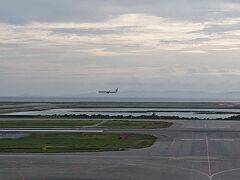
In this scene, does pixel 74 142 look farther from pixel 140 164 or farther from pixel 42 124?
pixel 42 124

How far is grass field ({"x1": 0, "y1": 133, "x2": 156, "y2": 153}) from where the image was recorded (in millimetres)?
46781

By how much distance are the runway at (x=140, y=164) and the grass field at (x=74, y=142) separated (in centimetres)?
305

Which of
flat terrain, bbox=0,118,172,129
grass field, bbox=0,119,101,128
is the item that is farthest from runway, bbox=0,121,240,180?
grass field, bbox=0,119,101,128

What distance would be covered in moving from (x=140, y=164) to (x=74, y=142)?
16838mm

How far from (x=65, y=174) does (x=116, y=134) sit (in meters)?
29.6

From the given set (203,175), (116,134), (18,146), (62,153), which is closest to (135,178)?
(203,175)

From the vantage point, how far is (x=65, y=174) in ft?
108

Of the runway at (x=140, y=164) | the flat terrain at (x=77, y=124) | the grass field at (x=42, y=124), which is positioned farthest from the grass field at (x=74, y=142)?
the grass field at (x=42, y=124)

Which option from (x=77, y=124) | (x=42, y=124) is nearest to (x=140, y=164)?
(x=77, y=124)

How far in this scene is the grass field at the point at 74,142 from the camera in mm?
46781

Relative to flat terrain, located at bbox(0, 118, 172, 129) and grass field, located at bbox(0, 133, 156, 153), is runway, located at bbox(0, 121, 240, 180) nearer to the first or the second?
grass field, located at bbox(0, 133, 156, 153)

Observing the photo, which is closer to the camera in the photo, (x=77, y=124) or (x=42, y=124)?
(x=42, y=124)

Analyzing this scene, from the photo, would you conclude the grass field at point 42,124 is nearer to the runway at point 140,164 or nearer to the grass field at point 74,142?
the grass field at point 74,142

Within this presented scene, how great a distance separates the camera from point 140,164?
122 feet
